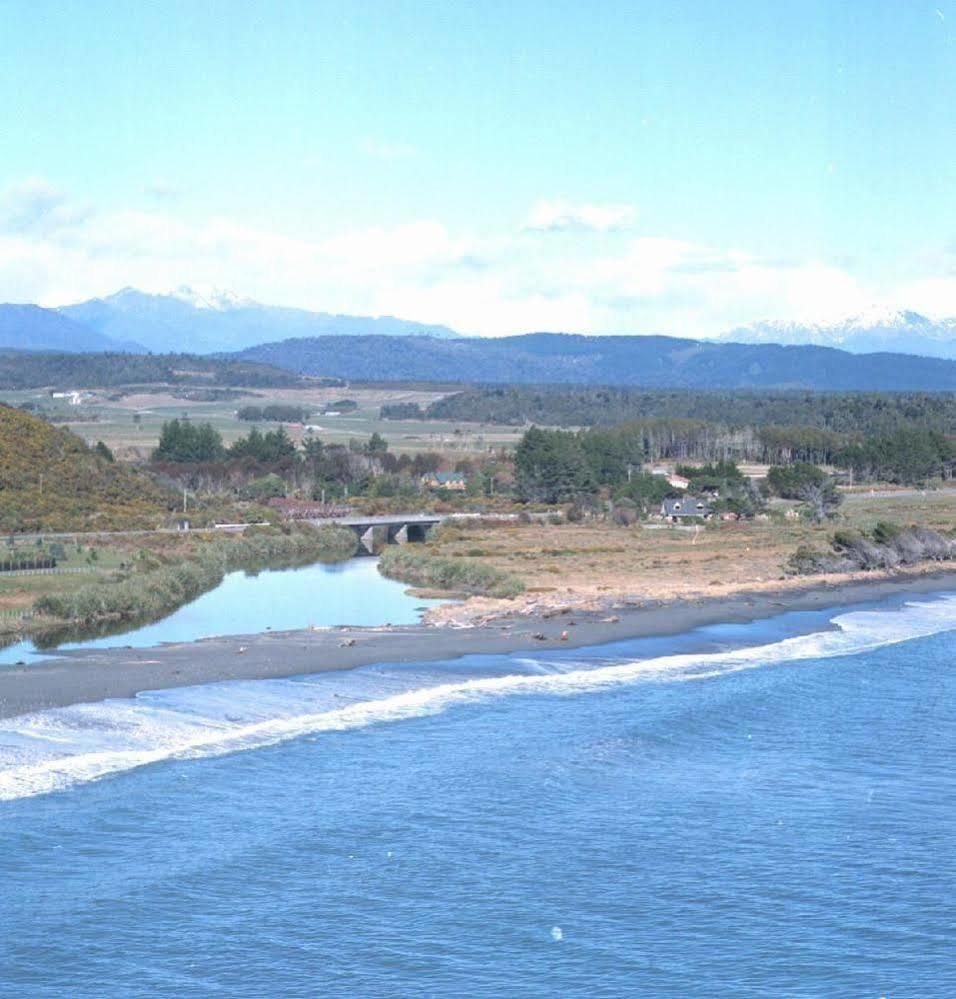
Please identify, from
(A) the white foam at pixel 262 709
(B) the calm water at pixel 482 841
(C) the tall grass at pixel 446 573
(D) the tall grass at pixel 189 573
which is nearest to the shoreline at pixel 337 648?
(A) the white foam at pixel 262 709

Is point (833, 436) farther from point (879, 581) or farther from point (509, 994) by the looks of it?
point (509, 994)

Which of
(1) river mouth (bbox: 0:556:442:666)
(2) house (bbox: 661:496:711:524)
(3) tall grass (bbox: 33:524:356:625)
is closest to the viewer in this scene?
(1) river mouth (bbox: 0:556:442:666)

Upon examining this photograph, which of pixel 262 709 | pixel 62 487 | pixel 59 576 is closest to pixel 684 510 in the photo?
pixel 62 487

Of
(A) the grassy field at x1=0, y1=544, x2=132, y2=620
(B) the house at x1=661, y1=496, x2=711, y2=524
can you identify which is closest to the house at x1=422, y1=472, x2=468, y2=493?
(B) the house at x1=661, y1=496, x2=711, y2=524

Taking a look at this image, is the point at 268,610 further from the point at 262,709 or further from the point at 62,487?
the point at 62,487

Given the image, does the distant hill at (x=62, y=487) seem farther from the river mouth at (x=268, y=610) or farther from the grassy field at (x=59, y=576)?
the river mouth at (x=268, y=610)

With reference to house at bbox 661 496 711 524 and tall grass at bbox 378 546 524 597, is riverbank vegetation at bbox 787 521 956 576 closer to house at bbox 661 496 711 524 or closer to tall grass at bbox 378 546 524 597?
tall grass at bbox 378 546 524 597
